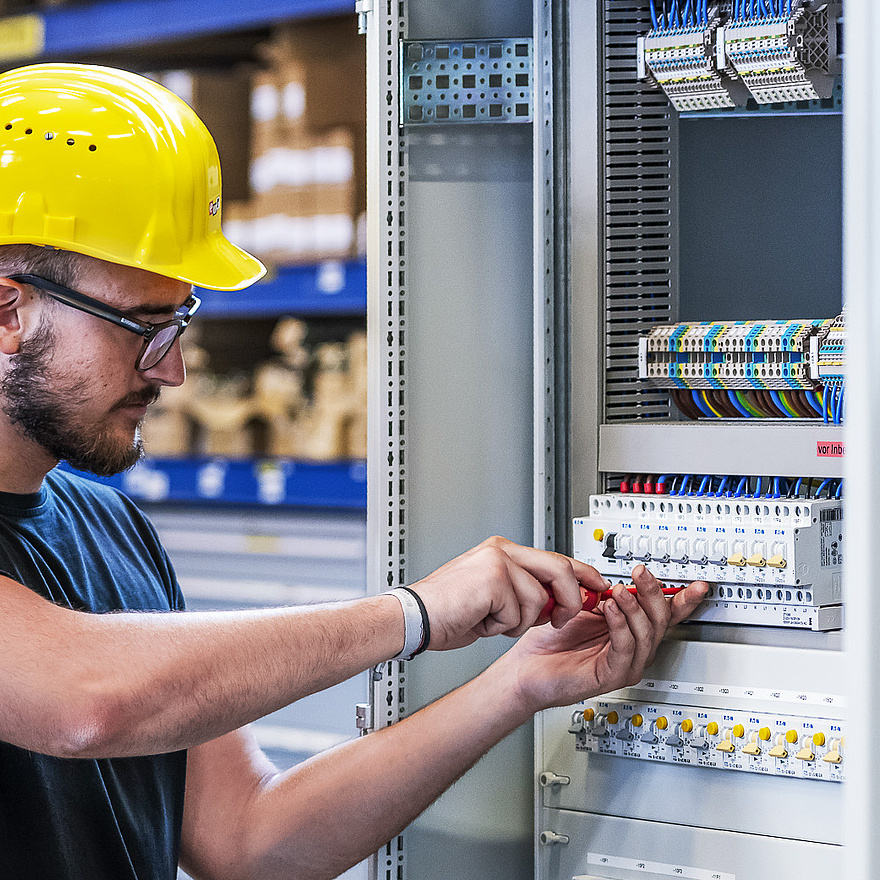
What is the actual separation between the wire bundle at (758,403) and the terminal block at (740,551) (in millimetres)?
169

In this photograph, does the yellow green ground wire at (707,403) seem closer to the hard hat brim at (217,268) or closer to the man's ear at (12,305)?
the hard hat brim at (217,268)

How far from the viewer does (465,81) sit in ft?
5.82

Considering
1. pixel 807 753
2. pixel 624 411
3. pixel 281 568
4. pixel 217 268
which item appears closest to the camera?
pixel 217 268

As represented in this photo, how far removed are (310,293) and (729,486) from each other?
164 centimetres

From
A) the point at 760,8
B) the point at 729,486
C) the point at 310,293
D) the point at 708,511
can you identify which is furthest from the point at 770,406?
the point at 310,293

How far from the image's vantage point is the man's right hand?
1.22m

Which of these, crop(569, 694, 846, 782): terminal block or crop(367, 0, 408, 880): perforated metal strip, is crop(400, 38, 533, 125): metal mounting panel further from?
crop(569, 694, 846, 782): terminal block

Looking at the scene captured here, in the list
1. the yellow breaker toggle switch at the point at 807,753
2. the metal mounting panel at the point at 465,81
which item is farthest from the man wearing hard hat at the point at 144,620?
the metal mounting panel at the point at 465,81

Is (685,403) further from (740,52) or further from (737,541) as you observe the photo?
(740,52)

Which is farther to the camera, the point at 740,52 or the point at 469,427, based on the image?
the point at 469,427

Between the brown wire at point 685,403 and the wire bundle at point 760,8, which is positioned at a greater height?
the wire bundle at point 760,8

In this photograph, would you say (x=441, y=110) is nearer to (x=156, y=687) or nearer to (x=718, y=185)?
(x=718, y=185)

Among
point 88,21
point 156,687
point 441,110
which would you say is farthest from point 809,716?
point 88,21

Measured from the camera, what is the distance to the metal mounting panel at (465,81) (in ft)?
5.75
